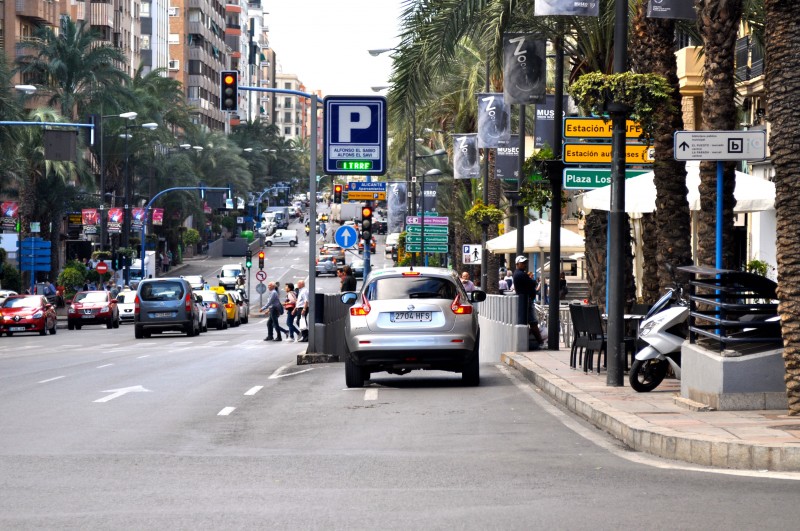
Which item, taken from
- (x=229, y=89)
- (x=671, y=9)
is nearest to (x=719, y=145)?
(x=671, y=9)

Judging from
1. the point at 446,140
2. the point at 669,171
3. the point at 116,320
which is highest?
the point at 446,140

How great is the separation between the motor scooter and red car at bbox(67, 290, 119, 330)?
140 feet

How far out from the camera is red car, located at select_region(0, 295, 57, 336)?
50281 millimetres

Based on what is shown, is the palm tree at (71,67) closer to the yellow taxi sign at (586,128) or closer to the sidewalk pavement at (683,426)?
the yellow taxi sign at (586,128)

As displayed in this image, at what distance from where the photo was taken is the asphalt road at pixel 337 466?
865 centimetres

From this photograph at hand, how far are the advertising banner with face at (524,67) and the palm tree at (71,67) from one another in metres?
49.4

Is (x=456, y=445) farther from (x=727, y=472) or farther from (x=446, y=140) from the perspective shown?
(x=446, y=140)

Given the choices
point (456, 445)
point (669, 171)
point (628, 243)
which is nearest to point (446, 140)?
point (628, 243)

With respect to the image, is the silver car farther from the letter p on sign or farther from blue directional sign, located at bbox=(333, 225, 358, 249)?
blue directional sign, located at bbox=(333, 225, 358, 249)

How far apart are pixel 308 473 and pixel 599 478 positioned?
6.90ft

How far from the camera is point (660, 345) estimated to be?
16.8 meters

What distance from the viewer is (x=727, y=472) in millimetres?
10711

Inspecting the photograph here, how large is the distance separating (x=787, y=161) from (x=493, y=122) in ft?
76.8

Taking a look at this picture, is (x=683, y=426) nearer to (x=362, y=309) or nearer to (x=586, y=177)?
(x=362, y=309)
